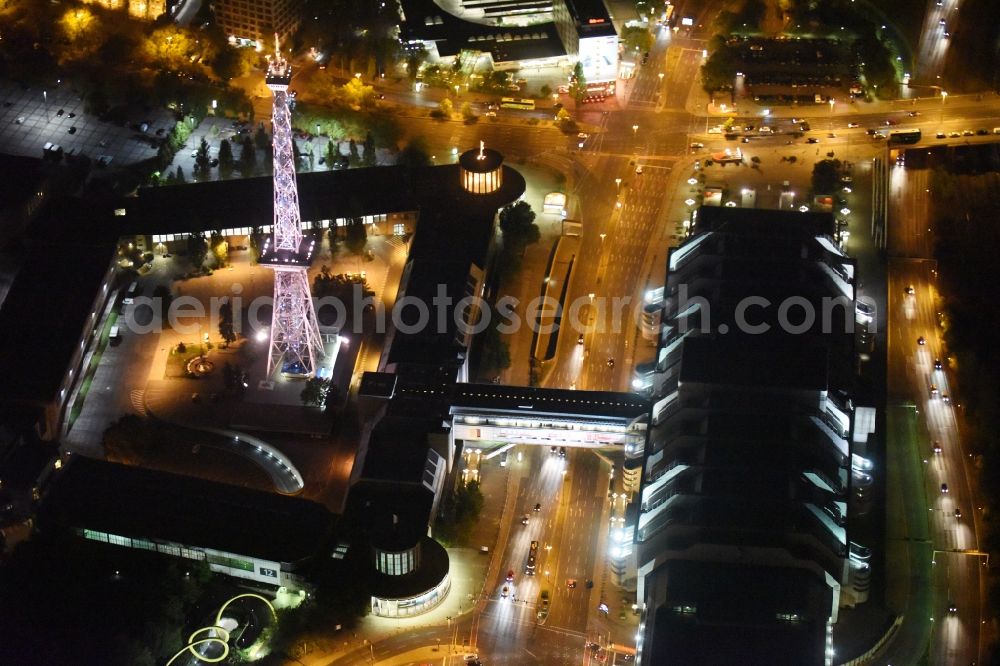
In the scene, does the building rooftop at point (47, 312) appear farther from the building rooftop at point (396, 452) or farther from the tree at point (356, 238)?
the building rooftop at point (396, 452)

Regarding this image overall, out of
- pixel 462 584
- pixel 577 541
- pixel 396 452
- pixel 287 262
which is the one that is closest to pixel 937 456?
pixel 577 541

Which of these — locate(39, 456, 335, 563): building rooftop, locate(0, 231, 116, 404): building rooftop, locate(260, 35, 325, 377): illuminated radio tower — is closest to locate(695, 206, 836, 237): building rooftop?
locate(260, 35, 325, 377): illuminated radio tower

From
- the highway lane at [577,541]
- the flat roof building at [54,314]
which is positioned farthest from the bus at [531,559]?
the flat roof building at [54,314]

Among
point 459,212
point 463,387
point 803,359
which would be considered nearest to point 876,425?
point 803,359

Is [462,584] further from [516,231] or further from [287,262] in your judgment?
[516,231]

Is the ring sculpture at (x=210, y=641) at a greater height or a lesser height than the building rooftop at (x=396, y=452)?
lesser

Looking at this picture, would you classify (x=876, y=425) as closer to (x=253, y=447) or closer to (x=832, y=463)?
(x=832, y=463)

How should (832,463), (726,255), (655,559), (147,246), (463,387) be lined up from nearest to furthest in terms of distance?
1. (655,559)
2. (832,463)
3. (463,387)
4. (726,255)
5. (147,246)
